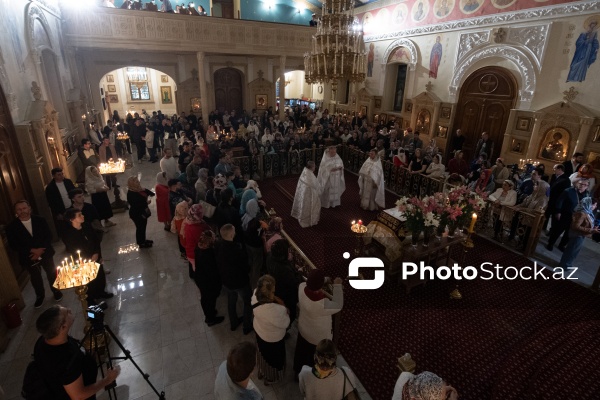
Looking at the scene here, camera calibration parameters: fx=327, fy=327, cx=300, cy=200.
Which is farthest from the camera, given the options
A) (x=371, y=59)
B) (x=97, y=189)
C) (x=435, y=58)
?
(x=371, y=59)

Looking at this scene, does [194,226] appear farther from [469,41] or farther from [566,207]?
[469,41]

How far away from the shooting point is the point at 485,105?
12273 mm

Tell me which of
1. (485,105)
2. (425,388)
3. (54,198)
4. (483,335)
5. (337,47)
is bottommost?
(483,335)

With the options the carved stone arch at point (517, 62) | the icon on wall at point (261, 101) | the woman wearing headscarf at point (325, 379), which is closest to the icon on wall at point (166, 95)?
the icon on wall at point (261, 101)

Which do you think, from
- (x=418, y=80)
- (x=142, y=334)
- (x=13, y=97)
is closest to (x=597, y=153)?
(x=418, y=80)

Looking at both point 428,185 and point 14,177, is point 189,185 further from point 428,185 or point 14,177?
point 428,185

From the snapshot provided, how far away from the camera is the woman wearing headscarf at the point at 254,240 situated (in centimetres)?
500

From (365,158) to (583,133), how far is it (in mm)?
6172

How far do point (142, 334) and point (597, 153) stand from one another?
12.0 meters

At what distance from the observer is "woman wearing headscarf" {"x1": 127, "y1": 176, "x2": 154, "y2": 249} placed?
609 centimetres

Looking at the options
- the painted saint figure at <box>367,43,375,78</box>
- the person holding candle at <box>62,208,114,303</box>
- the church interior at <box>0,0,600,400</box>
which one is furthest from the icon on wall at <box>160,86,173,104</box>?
the person holding candle at <box>62,208,114,303</box>

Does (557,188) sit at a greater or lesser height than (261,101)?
lesser

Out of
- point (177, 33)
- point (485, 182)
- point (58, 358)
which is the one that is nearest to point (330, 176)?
point (485, 182)

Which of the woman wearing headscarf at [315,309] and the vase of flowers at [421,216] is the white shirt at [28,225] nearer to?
the woman wearing headscarf at [315,309]
